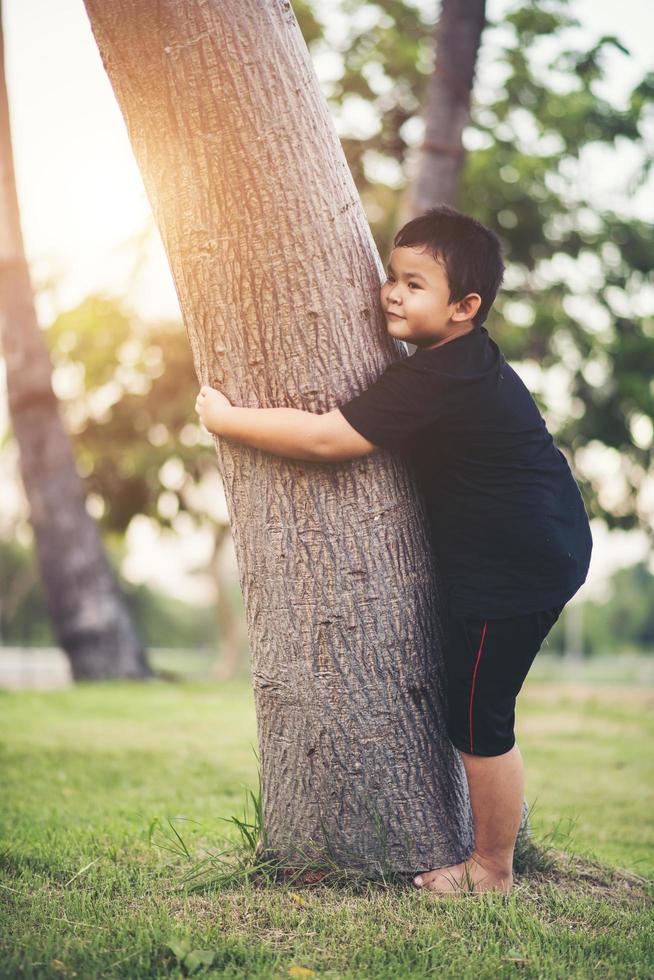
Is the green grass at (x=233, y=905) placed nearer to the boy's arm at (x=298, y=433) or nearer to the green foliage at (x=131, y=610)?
the boy's arm at (x=298, y=433)

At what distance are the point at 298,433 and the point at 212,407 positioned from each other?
0.98ft

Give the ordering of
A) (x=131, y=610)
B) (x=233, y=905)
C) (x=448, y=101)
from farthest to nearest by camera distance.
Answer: (x=131, y=610), (x=448, y=101), (x=233, y=905)

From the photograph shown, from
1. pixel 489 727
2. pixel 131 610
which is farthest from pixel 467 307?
pixel 131 610

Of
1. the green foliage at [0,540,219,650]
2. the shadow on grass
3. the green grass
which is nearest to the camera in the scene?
the green grass

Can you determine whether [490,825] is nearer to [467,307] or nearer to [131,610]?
[467,307]

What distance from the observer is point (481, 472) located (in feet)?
9.09

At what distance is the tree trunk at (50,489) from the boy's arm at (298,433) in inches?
326

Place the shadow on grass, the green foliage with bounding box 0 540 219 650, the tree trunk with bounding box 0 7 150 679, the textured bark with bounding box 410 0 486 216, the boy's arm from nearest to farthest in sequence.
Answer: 1. the boy's arm
2. the shadow on grass
3. the textured bark with bounding box 410 0 486 216
4. the tree trunk with bounding box 0 7 150 679
5. the green foliage with bounding box 0 540 219 650

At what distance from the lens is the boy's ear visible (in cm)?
283

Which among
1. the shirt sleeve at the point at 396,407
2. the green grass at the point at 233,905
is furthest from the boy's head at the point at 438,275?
the green grass at the point at 233,905

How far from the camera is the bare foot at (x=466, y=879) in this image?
2.74 meters

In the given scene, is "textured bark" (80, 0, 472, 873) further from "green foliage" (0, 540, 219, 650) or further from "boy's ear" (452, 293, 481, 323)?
"green foliage" (0, 540, 219, 650)

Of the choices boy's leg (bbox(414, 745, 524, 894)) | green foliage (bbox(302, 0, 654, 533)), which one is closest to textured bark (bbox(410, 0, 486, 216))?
→ green foliage (bbox(302, 0, 654, 533))

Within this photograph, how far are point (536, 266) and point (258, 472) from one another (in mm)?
10625
